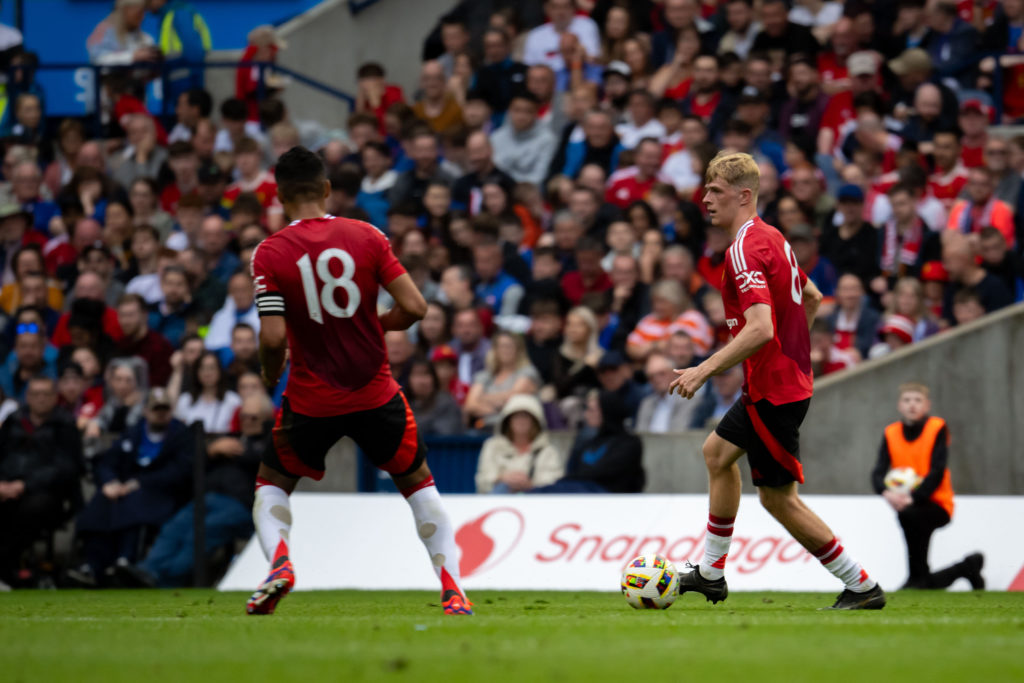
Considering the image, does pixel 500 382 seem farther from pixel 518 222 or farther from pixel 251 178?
pixel 251 178

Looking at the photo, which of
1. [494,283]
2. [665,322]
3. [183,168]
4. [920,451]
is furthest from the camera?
[183,168]

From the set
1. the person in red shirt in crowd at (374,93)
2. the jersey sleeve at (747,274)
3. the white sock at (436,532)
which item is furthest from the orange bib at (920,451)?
the person in red shirt in crowd at (374,93)

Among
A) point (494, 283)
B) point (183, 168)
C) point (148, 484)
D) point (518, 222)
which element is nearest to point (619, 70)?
point (518, 222)

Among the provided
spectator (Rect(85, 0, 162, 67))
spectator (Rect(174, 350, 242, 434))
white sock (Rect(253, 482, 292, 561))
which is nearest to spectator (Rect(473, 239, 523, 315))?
spectator (Rect(174, 350, 242, 434))

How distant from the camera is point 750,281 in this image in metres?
8.24

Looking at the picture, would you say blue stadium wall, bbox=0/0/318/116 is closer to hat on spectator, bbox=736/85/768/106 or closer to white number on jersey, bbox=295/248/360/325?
hat on spectator, bbox=736/85/768/106

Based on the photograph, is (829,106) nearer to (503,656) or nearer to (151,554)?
(151,554)

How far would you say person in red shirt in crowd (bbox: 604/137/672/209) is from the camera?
678 inches

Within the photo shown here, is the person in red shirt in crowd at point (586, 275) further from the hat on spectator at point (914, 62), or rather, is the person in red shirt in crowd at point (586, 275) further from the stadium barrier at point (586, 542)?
the hat on spectator at point (914, 62)

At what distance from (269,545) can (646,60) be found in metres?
12.0

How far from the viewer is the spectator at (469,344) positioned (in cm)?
1593

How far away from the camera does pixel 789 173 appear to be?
16.9 meters

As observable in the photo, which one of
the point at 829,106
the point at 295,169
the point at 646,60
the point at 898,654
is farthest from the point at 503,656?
the point at 646,60

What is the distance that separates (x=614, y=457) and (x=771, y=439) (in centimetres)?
568
